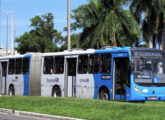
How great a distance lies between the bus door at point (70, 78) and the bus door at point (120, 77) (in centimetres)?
380

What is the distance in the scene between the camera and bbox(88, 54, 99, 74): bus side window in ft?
75.0

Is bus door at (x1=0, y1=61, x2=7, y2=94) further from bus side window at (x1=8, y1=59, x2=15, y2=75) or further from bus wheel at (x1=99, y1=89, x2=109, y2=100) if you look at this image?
bus wheel at (x1=99, y1=89, x2=109, y2=100)

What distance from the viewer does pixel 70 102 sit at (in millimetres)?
18141

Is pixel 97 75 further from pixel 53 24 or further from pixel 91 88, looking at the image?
pixel 53 24

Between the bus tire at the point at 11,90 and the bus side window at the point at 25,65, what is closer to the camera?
the bus side window at the point at 25,65

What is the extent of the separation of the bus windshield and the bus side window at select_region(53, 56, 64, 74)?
6.46m

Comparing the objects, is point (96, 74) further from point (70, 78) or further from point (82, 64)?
point (70, 78)

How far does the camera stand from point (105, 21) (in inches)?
1296

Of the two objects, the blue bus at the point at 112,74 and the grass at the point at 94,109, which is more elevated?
the blue bus at the point at 112,74

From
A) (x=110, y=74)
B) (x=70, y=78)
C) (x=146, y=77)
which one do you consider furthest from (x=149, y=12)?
(x=146, y=77)

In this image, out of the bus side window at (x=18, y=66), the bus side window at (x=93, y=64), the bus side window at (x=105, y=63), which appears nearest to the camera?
the bus side window at (x=105, y=63)

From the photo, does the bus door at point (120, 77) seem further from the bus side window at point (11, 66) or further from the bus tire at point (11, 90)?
the bus tire at point (11, 90)

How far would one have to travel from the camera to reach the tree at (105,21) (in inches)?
1291

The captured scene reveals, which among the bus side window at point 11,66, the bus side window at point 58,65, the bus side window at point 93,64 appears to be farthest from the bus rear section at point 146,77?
the bus side window at point 11,66
